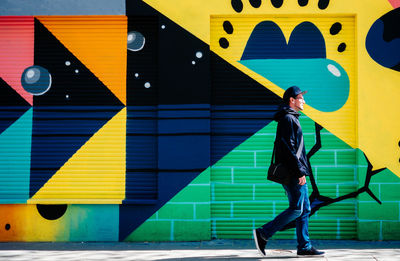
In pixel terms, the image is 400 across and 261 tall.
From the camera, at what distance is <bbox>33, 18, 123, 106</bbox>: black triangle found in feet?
23.5

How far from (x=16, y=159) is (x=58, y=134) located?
0.73 m

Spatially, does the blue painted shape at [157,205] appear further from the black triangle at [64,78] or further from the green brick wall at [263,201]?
the black triangle at [64,78]

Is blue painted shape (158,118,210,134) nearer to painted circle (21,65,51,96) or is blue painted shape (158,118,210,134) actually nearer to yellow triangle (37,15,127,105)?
yellow triangle (37,15,127,105)

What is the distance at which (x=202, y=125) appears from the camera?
22.7ft

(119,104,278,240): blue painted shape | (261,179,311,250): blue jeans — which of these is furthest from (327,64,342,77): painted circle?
(261,179,311,250): blue jeans

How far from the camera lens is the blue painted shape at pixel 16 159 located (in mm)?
7082

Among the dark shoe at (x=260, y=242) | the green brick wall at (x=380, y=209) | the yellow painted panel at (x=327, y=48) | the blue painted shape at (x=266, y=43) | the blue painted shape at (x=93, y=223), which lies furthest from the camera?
the blue painted shape at (x=266, y=43)

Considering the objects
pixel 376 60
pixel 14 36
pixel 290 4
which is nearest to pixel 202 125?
pixel 290 4

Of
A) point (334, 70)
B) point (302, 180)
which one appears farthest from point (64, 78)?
point (334, 70)

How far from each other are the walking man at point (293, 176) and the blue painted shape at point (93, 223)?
2.32m

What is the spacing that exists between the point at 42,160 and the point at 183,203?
2.22 metres

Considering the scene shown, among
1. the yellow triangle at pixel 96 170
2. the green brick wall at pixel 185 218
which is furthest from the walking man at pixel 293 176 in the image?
the yellow triangle at pixel 96 170

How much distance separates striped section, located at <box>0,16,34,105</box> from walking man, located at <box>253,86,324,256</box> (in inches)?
154

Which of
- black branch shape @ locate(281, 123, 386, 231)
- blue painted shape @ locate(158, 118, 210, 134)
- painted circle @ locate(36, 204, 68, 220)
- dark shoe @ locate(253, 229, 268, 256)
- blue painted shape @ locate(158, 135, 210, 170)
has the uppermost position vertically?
blue painted shape @ locate(158, 118, 210, 134)
